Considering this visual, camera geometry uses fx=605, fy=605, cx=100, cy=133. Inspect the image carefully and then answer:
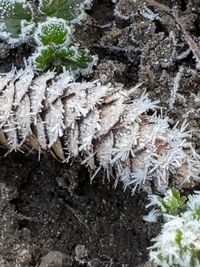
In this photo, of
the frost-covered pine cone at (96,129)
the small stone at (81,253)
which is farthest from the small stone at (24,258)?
the frost-covered pine cone at (96,129)

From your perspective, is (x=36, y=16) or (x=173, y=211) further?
(x=36, y=16)

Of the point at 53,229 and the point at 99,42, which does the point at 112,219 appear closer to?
the point at 53,229

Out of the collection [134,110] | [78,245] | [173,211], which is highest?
[134,110]

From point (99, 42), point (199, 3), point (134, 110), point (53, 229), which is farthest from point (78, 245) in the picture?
point (199, 3)

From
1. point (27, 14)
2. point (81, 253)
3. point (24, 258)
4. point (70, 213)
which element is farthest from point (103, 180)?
point (27, 14)

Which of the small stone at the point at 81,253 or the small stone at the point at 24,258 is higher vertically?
the small stone at the point at 24,258

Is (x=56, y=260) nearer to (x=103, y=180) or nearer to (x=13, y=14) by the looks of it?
(x=103, y=180)

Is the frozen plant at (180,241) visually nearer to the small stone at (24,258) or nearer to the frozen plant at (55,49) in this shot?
the small stone at (24,258)
